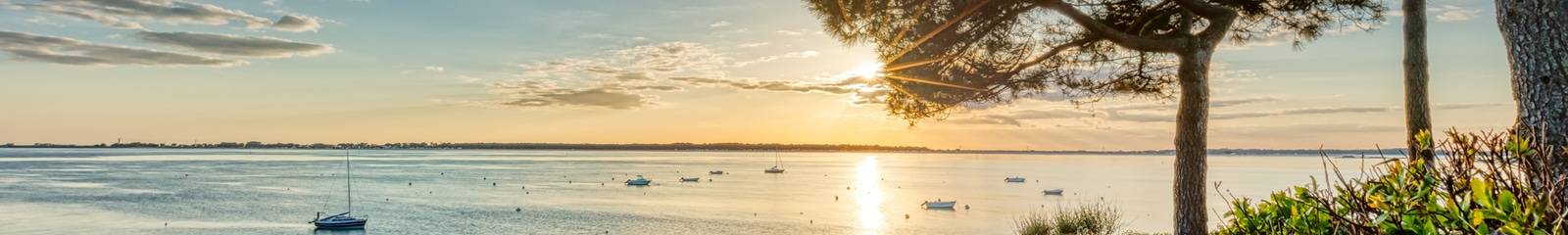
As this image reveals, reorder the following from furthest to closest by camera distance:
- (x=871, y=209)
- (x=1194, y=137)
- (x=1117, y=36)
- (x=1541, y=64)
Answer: (x=871, y=209) < (x=1117, y=36) < (x=1194, y=137) < (x=1541, y=64)

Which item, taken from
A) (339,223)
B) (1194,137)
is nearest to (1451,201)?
(1194,137)

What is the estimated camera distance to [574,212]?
3694 cm

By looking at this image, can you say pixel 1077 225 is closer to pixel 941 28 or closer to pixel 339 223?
pixel 941 28

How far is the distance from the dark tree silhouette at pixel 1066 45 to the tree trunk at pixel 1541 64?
3.73 metres

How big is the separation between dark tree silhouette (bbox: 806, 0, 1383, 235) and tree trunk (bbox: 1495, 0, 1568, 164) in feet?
12.2

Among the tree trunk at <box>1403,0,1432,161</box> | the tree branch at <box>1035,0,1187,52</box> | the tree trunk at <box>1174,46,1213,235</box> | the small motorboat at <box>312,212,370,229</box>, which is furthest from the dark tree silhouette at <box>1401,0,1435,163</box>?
the small motorboat at <box>312,212,370,229</box>

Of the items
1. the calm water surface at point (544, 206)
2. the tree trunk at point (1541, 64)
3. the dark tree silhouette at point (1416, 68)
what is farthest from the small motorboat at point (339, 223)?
the tree trunk at point (1541, 64)

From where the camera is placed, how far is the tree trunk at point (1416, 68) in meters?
6.93

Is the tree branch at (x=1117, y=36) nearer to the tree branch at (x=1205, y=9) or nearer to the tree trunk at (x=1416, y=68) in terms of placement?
the tree branch at (x=1205, y=9)

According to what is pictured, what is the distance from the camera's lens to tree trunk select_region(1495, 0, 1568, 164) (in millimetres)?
3289

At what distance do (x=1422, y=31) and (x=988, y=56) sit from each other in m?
3.24

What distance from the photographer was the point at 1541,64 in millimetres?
3377

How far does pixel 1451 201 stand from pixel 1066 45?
20.7 ft

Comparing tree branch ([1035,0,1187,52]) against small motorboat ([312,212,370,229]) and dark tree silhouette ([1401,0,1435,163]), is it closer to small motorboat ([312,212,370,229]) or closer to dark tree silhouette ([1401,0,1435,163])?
dark tree silhouette ([1401,0,1435,163])
